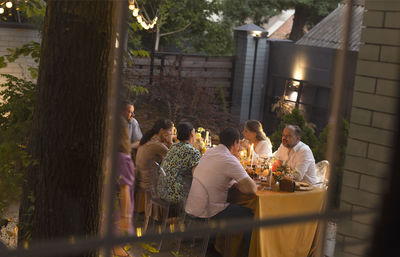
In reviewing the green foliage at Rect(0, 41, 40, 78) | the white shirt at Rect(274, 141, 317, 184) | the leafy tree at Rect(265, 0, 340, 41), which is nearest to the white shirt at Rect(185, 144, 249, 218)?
the white shirt at Rect(274, 141, 317, 184)

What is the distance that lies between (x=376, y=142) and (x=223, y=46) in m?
12.2

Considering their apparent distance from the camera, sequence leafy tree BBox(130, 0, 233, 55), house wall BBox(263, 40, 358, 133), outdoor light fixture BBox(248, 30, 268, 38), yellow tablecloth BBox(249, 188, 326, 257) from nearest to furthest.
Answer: yellow tablecloth BBox(249, 188, 326, 257)
house wall BBox(263, 40, 358, 133)
outdoor light fixture BBox(248, 30, 268, 38)
leafy tree BBox(130, 0, 233, 55)

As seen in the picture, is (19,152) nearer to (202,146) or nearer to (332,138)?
(332,138)

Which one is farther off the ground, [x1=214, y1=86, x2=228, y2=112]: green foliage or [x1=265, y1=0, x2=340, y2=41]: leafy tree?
[x1=265, y1=0, x2=340, y2=41]: leafy tree

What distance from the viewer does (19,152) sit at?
2.73m

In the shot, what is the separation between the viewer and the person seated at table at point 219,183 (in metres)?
4.41

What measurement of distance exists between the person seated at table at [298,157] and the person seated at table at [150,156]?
117 centimetres

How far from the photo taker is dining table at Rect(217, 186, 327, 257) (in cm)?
441

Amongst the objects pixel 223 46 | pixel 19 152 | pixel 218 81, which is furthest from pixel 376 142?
pixel 223 46

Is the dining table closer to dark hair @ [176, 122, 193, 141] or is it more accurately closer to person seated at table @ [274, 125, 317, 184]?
person seated at table @ [274, 125, 317, 184]

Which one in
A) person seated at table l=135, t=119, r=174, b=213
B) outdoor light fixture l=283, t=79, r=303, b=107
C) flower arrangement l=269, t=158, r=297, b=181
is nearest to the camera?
flower arrangement l=269, t=158, r=297, b=181

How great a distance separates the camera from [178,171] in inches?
188

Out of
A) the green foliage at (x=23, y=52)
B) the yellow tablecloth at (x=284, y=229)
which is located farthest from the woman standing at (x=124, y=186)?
the yellow tablecloth at (x=284, y=229)

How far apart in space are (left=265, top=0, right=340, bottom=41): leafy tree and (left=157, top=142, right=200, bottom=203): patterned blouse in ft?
30.1
